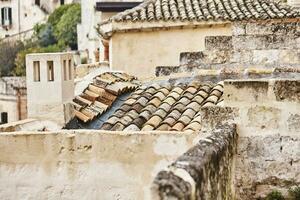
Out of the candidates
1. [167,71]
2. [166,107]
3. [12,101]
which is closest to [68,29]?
[12,101]

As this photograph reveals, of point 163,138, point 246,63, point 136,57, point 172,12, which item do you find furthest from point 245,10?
point 163,138

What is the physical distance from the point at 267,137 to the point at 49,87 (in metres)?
3.20

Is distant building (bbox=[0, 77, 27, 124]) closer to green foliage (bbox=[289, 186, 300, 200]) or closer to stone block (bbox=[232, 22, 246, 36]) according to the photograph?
stone block (bbox=[232, 22, 246, 36])

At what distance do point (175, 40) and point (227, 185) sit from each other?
33.8ft

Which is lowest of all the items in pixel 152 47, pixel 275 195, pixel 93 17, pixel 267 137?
pixel 275 195

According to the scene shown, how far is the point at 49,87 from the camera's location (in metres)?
8.28

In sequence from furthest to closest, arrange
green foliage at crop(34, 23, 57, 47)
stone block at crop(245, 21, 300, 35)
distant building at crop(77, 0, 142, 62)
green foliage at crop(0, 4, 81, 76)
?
green foliage at crop(34, 23, 57, 47) → green foliage at crop(0, 4, 81, 76) → distant building at crop(77, 0, 142, 62) → stone block at crop(245, 21, 300, 35)

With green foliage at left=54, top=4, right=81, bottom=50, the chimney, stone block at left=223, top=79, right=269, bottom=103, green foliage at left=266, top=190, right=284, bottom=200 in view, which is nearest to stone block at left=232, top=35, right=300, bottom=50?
the chimney

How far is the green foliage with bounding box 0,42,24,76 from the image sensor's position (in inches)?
2021

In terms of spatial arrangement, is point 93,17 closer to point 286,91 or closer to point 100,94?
point 100,94

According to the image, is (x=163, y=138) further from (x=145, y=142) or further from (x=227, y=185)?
(x=227, y=185)

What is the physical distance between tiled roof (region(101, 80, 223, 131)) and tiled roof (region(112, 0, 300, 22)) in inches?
242

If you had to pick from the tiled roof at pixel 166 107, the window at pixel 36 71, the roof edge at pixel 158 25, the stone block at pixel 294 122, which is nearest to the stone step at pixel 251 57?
the tiled roof at pixel 166 107

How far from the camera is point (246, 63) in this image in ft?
33.2
